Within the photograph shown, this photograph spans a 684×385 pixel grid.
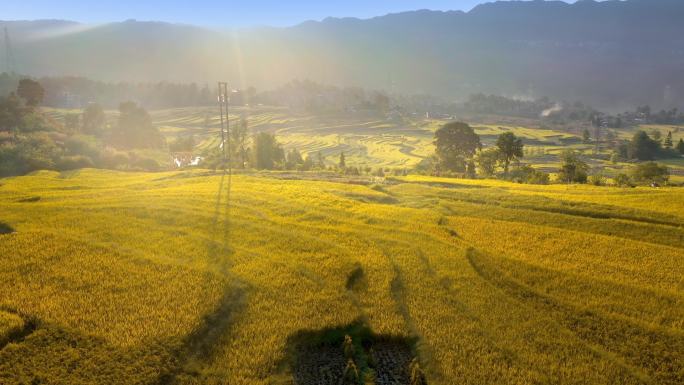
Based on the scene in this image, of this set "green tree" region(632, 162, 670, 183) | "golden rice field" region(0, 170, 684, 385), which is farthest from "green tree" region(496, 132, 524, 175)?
"golden rice field" region(0, 170, 684, 385)

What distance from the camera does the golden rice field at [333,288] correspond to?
41.9ft

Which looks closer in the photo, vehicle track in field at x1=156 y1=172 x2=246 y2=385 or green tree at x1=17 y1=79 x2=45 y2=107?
vehicle track in field at x1=156 y1=172 x2=246 y2=385

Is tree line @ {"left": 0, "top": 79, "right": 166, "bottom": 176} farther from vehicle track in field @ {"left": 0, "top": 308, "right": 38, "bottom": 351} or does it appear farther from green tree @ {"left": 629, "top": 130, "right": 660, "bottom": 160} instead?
green tree @ {"left": 629, "top": 130, "right": 660, "bottom": 160}

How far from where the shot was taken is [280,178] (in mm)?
45562

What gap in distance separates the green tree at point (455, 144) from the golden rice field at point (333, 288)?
49.2m

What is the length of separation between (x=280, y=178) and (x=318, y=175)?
196 inches

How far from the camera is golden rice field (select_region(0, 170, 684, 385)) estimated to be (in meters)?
12.8

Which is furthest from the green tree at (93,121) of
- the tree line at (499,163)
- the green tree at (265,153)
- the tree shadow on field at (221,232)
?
the tree shadow on field at (221,232)

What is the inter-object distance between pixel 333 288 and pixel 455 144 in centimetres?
6771

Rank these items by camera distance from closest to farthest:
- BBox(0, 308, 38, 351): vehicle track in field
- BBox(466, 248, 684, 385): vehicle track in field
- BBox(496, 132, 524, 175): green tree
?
1. BBox(466, 248, 684, 385): vehicle track in field
2. BBox(0, 308, 38, 351): vehicle track in field
3. BBox(496, 132, 524, 175): green tree

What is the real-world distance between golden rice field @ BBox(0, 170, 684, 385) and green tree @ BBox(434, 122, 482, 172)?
161ft

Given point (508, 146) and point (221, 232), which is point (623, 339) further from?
point (508, 146)

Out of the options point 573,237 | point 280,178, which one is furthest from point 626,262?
point 280,178

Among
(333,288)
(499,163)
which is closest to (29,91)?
(499,163)
